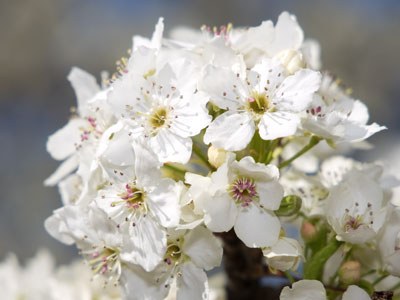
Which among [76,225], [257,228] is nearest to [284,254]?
[257,228]

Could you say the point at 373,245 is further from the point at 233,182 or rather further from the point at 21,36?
the point at 21,36

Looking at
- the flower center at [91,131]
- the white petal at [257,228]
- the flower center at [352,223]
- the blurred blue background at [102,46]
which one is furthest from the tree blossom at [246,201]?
the blurred blue background at [102,46]

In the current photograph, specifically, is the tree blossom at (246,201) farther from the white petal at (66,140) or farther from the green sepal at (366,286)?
the white petal at (66,140)

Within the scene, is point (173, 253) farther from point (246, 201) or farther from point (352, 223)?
point (352, 223)

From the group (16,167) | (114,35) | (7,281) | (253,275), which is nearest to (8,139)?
(16,167)

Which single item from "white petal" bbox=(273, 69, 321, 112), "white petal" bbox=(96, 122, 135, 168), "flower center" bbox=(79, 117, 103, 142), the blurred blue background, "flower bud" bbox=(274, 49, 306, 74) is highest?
"flower bud" bbox=(274, 49, 306, 74)

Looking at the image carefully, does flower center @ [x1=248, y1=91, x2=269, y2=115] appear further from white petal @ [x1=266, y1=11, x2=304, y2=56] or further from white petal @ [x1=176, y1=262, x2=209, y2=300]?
white petal @ [x1=176, y1=262, x2=209, y2=300]

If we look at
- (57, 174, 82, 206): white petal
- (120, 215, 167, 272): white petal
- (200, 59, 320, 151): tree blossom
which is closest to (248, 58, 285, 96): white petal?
(200, 59, 320, 151): tree blossom
